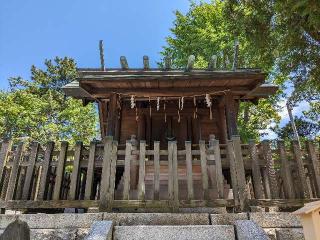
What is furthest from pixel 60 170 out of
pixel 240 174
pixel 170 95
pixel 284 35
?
pixel 284 35

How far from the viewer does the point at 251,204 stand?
5.15 metres

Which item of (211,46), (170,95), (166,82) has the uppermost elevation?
(211,46)

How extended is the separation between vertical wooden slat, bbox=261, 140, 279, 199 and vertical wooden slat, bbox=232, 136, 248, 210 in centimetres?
51

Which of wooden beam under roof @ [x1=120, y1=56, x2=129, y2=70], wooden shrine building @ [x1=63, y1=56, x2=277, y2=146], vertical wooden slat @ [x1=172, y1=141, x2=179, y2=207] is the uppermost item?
wooden beam under roof @ [x1=120, y1=56, x2=129, y2=70]

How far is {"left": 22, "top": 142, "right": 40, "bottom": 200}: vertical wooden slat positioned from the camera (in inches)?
215

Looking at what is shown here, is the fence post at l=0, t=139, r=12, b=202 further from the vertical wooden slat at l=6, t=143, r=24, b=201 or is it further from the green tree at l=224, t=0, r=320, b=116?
the green tree at l=224, t=0, r=320, b=116

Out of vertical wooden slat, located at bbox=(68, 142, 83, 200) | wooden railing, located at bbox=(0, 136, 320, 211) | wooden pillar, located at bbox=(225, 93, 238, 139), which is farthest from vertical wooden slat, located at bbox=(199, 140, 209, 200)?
vertical wooden slat, located at bbox=(68, 142, 83, 200)

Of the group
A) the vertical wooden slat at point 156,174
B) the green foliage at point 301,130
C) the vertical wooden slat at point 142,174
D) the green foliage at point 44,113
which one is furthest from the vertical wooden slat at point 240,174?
the green foliage at point 301,130

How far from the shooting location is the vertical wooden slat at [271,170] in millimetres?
5270

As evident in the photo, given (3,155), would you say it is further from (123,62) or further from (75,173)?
(123,62)

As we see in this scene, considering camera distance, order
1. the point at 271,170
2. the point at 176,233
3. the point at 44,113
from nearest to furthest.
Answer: the point at 176,233 < the point at 271,170 < the point at 44,113

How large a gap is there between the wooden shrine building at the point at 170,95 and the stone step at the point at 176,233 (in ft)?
10.9

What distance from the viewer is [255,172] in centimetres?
540

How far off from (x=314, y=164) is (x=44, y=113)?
2340cm
